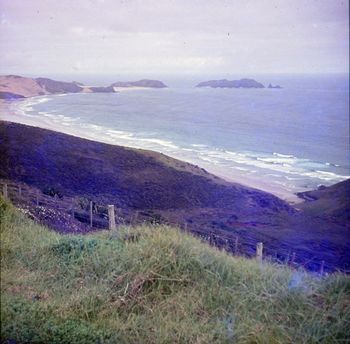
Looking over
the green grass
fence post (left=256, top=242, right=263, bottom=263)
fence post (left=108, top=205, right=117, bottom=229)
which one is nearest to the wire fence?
fence post (left=108, top=205, right=117, bottom=229)

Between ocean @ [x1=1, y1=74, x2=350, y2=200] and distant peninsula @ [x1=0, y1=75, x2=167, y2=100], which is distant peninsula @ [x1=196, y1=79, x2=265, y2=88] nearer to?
ocean @ [x1=1, y1=74, x2=350, y2=200]

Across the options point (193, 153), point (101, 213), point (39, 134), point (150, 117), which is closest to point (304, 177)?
point (193, 153)

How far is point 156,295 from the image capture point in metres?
3.85

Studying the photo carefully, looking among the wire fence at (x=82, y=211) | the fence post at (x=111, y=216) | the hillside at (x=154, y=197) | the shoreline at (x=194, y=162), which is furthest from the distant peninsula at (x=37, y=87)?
the fence post at (x=111, y=216)

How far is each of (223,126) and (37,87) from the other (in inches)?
136

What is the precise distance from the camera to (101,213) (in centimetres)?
624

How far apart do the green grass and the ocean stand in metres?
2.04

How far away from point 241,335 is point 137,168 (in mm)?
3425

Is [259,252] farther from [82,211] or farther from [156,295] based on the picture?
[82,211]

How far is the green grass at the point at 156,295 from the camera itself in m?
3.31

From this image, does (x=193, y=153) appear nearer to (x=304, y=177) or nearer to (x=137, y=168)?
(x=137, y=168)

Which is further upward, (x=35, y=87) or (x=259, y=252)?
(x=35, y=87)

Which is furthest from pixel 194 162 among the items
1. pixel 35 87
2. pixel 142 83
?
Answer: pixel 35 87

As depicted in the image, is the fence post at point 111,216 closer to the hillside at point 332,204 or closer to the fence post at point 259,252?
the fence post at point 259,252
